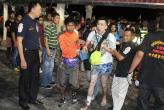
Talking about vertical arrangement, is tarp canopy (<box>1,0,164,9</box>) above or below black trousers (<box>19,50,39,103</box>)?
above

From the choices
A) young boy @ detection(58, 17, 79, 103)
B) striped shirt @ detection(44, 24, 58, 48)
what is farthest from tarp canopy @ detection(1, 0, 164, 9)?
young boy @ detection(58, 17, 79, 103)

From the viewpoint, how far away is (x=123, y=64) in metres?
6.91

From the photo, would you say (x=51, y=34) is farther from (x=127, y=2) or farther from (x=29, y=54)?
(x=127, y=2)

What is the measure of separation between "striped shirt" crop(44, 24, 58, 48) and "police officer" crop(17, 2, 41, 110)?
1511mm

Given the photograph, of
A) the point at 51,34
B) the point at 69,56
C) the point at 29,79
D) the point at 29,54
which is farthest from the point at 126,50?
the point at 51,34

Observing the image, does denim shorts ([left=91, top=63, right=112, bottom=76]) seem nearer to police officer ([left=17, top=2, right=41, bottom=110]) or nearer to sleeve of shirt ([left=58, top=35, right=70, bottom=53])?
sleeve of shirt ([left=58, top=35, right=70, bottom=53])

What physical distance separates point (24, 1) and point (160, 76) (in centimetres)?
1341

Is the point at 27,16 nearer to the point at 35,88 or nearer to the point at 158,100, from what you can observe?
the point at 35,88

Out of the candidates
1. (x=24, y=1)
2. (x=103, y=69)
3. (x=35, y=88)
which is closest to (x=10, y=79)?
(x=35, y=88)

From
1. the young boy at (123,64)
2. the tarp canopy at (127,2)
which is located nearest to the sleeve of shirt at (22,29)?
the young boy at (123,64)

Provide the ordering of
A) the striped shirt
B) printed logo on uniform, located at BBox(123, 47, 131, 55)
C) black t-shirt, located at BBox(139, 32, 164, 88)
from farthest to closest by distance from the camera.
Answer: the striped shirt < printed logo on uniform, located at BBox(123, 47, 131, 55) < black t-shirt, located at BBox(139, 32, 164, 88)

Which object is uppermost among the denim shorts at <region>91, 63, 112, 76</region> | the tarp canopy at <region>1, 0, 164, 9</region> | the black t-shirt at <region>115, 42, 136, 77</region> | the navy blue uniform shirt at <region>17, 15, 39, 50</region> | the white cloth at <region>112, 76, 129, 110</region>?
the tarp canopy at <region>1, 0, 164, 9</region>

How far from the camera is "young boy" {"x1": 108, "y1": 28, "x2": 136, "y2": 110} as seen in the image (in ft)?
22.4

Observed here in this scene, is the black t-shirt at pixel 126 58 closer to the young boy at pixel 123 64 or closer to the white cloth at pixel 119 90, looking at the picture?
the young boy at pixel 123 64
